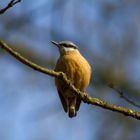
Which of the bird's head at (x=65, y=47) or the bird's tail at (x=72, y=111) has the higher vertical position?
the bird's head at (x=65, y=47)

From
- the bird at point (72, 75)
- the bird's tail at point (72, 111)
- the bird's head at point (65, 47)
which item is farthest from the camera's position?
the bird's head at point (65, 47)

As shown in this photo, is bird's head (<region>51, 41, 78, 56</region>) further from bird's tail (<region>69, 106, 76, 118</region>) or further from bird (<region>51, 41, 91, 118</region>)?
bird's tail (<region>69, 106, 76, 118</region>)

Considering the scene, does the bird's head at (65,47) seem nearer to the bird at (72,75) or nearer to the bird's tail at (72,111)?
the bird at (72,75)

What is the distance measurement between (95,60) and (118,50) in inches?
15.2

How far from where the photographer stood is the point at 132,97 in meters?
6.43

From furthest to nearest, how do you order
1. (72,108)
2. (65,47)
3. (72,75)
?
(65,47)
(72,108)
(72,75)

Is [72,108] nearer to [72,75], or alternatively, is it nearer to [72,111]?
[72,111]

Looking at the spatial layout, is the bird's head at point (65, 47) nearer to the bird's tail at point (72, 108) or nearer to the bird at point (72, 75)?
the bird at point (72, 75)

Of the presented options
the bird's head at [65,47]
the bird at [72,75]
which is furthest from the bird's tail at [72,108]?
the bird's head at [65,47]

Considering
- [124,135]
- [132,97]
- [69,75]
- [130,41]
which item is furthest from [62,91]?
[130,41]

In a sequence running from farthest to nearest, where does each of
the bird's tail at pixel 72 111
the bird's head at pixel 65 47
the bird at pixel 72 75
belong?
the bird's head at pixel 65 47, the bird's tail at pixel 72 111, the bird at pixel 72 75

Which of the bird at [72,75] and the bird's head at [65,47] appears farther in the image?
the bird's head at [65,47]

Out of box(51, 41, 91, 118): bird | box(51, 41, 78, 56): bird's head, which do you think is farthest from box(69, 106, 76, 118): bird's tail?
box(51, 41, 78, 56): bird's head

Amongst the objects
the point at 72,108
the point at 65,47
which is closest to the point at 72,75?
the point at 72,108
